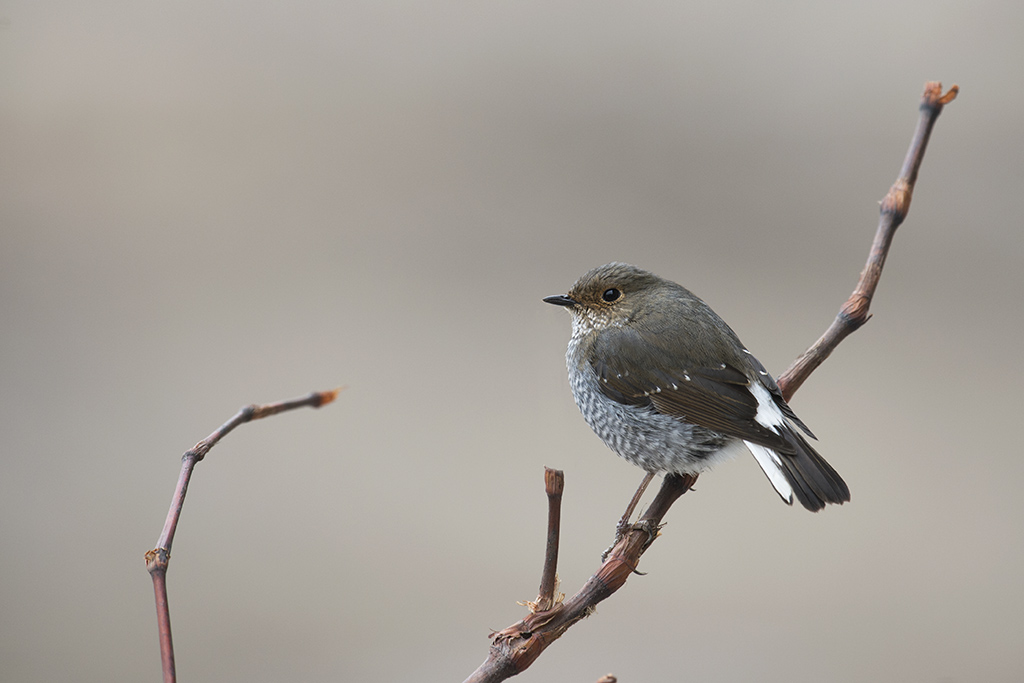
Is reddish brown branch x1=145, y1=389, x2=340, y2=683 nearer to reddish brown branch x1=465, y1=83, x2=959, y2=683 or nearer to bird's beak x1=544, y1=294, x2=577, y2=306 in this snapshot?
reddish brown branch x1=465, y1=83, x2=959, y2=683

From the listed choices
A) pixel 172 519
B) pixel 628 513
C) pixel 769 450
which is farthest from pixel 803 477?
pixel 172 519

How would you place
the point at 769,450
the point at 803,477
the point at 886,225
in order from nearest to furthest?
the point at 886,225 → the point at 803,477 → the point at 769,450

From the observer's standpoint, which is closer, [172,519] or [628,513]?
[172,519]

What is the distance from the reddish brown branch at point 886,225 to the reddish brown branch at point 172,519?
1.21m

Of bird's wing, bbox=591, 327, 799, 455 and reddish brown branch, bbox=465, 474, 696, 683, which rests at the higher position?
bird's wing, bbox=591, 327, 799, 455

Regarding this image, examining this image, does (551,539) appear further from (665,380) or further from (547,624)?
(665,380)

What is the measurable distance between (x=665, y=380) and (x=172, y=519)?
1.89 m

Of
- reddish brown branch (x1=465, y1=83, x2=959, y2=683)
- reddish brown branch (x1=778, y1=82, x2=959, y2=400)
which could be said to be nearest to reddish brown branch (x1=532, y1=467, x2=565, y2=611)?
reddish brown branch (x1=465, y1=83, x2=959, y2=683)

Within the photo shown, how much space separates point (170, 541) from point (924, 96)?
1.45 m

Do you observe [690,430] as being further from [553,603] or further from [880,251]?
[553,603]

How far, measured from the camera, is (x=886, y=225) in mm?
1766

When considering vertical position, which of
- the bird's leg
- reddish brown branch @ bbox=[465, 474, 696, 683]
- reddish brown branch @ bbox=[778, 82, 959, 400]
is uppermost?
reddish brown branch @ bbox=[778, 82, 959, 400]

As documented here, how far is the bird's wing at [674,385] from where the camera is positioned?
2477 millimetres

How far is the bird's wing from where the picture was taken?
2477 mm
